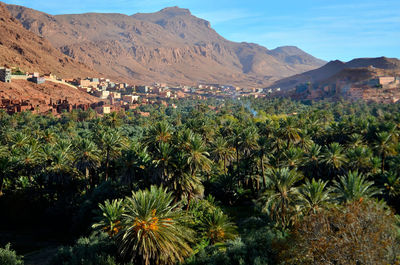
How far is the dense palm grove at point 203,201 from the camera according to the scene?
57.6 feet

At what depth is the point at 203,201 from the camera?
106 feet

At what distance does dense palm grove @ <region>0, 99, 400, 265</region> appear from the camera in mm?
17547

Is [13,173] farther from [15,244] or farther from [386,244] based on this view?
[386,244]

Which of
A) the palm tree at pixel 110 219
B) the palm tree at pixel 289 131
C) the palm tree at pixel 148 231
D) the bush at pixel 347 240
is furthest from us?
the palm tree at pixel 289 131

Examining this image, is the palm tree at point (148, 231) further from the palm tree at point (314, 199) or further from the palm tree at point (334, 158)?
the palm tree at point (334, 158)

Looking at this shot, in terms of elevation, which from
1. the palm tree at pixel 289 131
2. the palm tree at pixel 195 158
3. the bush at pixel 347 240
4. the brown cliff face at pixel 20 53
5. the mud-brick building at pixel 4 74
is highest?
the brown cliff face at pixel 20 53

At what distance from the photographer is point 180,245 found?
2053 cm

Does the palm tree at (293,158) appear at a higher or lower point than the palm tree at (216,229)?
higher

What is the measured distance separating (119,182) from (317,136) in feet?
130

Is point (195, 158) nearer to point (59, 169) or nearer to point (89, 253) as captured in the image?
point (89, 253)

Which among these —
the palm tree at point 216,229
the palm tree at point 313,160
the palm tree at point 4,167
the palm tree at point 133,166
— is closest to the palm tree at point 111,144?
the palm tree at point 133,166

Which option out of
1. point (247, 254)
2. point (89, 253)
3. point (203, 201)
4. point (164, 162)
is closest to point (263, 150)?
point (203, 201)

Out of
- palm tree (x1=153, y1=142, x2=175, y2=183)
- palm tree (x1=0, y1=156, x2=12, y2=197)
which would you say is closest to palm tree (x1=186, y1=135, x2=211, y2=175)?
palm tree (x1=153, y1=142, x2=175, y2=183)

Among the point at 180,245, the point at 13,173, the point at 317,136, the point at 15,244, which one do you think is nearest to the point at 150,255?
the point at 180,245
